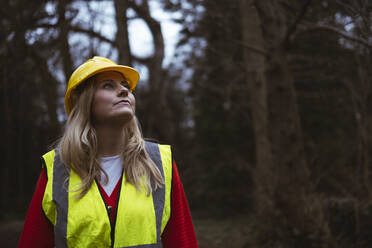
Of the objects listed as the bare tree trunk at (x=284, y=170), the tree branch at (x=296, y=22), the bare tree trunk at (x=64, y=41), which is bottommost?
the bare tree trunk at (x=284, y=170)

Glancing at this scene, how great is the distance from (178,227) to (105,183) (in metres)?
0.55

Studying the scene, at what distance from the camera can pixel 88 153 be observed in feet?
7.64

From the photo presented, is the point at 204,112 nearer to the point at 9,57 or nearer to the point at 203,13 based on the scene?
the point at 203,13

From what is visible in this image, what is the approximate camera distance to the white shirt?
7.23ft

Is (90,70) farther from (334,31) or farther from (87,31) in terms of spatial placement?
(334,31)

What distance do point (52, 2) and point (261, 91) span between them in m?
5.91

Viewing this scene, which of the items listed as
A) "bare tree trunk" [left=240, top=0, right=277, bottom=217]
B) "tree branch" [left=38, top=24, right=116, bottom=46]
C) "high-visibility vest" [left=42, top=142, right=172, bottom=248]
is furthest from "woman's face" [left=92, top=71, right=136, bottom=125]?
"bare tree trunk" [left=240, top=0, right=277, bottom=217]

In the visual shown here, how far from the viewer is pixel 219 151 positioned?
1275 centimetres

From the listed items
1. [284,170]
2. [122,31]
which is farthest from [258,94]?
[122,31]

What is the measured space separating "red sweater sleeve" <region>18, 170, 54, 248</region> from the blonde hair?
290 mm

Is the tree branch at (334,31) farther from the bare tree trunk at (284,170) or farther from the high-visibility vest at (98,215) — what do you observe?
the high-visibility vest at (98,215)

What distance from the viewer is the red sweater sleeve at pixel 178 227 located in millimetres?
2221

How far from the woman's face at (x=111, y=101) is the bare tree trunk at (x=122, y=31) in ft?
4.34

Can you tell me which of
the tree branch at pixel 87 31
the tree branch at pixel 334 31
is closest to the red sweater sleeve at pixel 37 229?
the tree branch at pixel 87 31
